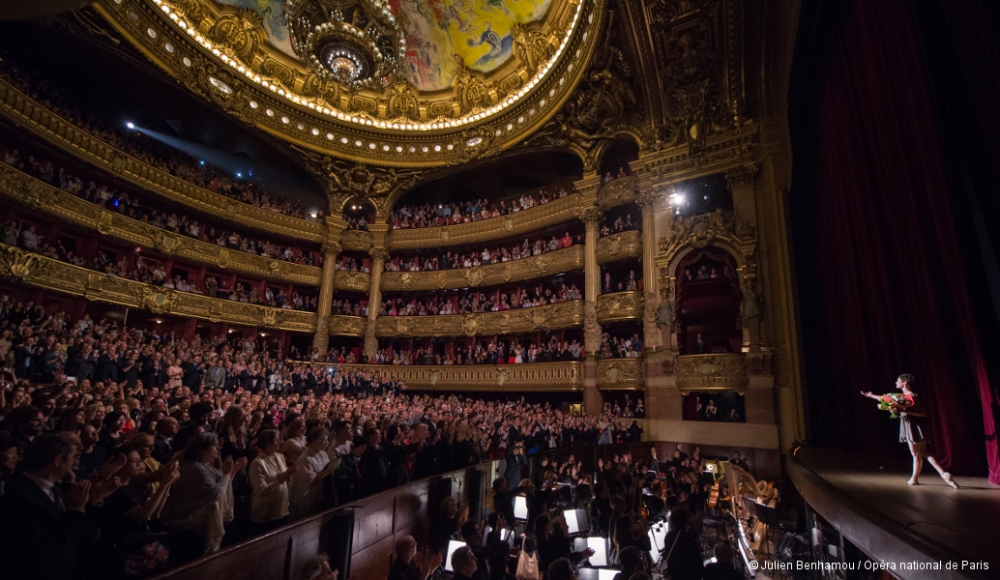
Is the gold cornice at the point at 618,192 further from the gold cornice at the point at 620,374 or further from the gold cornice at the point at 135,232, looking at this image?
the gold cornice at the point at 135,232

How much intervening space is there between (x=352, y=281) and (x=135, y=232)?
314 inches

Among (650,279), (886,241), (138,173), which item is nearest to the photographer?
(886,241)

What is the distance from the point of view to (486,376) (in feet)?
58.7

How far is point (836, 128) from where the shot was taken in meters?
8.12

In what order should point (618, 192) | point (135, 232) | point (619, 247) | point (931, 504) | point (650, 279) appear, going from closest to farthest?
point (931, 504) → point (650, 279) → point (135, 232) → point (619, 247) → point (618, 192)

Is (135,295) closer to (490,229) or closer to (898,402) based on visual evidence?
(490,229)

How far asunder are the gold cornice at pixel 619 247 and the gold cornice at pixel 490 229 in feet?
6.04

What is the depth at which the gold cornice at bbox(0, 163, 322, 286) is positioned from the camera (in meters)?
12.7

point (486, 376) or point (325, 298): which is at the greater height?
point (325, 298)

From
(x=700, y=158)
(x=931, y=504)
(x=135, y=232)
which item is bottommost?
(x=931, y=504)

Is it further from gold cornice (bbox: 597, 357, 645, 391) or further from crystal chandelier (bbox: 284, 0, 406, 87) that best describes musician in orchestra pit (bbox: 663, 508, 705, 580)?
crystal chandelier (bbox: 284, 0, 406, 87)

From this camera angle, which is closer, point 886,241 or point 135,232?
point 886,241

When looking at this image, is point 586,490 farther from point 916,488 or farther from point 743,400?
point 743,400

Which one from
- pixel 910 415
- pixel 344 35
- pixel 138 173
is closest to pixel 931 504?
pixel 910 415
